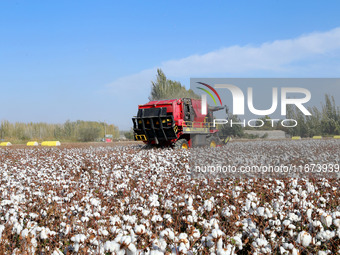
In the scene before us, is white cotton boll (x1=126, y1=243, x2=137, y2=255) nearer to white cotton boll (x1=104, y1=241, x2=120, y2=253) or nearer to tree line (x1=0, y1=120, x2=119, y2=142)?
white cotton boll (x1=104, y1=241, x2=120, y2=253)

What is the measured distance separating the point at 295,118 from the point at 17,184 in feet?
31.7

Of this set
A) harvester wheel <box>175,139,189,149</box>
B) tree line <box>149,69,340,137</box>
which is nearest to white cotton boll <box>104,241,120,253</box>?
tree line <box>149,69,340,137</box>

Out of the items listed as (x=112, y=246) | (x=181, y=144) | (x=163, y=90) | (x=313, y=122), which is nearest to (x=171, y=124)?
(x=181, y=144)

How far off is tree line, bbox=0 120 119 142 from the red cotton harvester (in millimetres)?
27470

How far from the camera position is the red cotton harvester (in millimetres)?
14570

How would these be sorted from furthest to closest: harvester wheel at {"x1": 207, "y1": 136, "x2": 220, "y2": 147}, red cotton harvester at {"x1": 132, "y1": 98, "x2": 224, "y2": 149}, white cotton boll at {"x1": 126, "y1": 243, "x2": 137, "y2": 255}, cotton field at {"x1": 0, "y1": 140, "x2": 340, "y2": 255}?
1. harvester wheel at {"x1": 207, "y1": 136, "x2": 220, "y2": 147}
2. red cotton harvester at {"x1": 132, "y1": 98, "x2": 224, "y2": 149}
3. cotton field at {"x1": 0, "y1": 140, "x2": 340, "y2": 255}
4. white cotton boll at {"x1": 126, "y1": 243, "x2": 137, "y2": 255}

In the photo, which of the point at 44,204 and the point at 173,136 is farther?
the point at 173,136

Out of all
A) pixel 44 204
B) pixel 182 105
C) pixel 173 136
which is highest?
pixel 182 105

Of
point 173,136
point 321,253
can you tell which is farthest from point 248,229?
point 173,136

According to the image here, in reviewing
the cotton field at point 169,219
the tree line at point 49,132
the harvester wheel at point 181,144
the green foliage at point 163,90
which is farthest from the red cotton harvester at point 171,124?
the tree line at point 49,132

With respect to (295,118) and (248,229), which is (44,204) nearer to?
(248,229)

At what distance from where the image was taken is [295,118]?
39.9 ft

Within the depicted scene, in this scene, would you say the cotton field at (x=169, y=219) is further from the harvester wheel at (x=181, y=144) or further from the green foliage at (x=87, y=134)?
the green foliage at (x=87, y=134)

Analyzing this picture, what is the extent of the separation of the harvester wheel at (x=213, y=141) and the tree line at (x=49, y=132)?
27.5 metres
